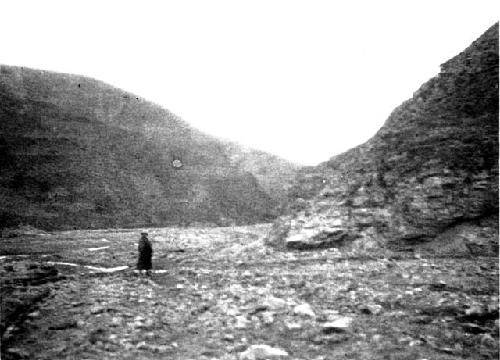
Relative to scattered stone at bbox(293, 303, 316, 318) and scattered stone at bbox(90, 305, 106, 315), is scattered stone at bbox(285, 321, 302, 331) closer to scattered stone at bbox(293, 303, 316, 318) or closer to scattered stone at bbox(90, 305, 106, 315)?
scattered stone at bbox(293, 303, 316, 318)

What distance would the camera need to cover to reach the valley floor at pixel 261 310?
191 inches

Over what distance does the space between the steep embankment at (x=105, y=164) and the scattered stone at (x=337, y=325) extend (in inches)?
1035

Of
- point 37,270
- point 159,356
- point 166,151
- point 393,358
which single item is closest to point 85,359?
point 159,356

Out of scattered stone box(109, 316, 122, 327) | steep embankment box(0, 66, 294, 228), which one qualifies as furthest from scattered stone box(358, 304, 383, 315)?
steep embankment box(0, 66, 294, 228)

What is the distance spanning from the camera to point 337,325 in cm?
563

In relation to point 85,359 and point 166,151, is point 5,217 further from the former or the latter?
point 85,359

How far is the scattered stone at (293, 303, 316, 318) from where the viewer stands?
6.21 meters

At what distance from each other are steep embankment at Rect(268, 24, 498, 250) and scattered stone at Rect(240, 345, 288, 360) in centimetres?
825

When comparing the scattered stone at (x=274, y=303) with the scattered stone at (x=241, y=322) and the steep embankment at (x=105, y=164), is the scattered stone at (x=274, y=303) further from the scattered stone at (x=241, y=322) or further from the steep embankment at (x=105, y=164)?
the steep embankment at (x=105, y=164)

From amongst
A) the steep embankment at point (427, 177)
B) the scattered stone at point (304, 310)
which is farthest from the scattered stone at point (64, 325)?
the steep embankment at point (427, 177)

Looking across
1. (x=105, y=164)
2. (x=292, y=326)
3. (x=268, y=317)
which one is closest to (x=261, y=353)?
(x=292, y=326)

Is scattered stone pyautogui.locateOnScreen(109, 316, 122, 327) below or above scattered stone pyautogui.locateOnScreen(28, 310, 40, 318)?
below

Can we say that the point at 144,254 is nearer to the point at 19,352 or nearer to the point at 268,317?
the point at 268,317

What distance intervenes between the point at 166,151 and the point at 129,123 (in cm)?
539
